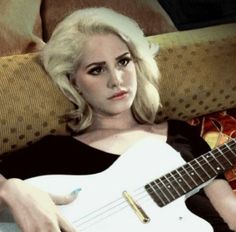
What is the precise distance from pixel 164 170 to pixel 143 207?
0.45 feet

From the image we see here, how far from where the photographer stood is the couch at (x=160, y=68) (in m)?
1.39

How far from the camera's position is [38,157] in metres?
1.32

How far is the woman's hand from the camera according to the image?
1.06 metres

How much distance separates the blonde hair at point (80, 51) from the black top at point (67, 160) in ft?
0.31

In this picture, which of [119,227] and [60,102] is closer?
[119,227]

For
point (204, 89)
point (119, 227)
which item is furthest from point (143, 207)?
point (204, 89)

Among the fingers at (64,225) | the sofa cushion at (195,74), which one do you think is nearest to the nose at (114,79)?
the sofa cushion at (195,74)

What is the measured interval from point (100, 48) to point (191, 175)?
42 cm

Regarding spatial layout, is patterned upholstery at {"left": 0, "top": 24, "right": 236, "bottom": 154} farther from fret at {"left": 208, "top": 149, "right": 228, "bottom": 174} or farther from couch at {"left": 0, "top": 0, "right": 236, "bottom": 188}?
fret at {"left": 208, "top": 149, "right": 228, "bottom": 174}

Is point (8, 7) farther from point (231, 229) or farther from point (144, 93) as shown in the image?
point (231, 229)

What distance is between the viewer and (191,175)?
1265mm

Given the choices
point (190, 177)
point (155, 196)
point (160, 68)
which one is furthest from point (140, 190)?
point (160, 68)

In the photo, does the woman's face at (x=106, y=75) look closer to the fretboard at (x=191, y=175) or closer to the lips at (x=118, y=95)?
the lips at (x=118, y=95)

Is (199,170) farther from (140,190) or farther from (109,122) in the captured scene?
(109,122)
